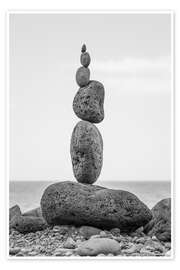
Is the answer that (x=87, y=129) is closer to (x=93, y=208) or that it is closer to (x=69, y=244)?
(x=93, y=208)

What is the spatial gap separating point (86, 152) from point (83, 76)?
153 centimetres

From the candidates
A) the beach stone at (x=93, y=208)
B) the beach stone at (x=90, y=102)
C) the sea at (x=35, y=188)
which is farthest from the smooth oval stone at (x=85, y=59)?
the sea at (x=35, y=188)

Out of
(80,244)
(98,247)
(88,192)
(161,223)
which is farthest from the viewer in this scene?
(161,223)

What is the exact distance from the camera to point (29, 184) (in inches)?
562

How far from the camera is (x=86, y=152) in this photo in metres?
12.4

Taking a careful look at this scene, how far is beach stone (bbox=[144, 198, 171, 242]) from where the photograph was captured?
40.1ft

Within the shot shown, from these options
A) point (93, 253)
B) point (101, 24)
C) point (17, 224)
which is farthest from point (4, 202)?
point (101, 24)

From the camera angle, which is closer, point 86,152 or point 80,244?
point 80,244

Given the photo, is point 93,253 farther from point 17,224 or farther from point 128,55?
point 128,55

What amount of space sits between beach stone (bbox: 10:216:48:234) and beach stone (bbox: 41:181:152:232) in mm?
397

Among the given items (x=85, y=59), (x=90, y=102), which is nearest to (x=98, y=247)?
(x=90, y=102)

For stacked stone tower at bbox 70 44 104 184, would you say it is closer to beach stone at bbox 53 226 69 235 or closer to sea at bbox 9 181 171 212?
beach stone at bbox 53 226 69 235

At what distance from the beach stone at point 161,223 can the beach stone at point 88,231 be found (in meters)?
1.14
